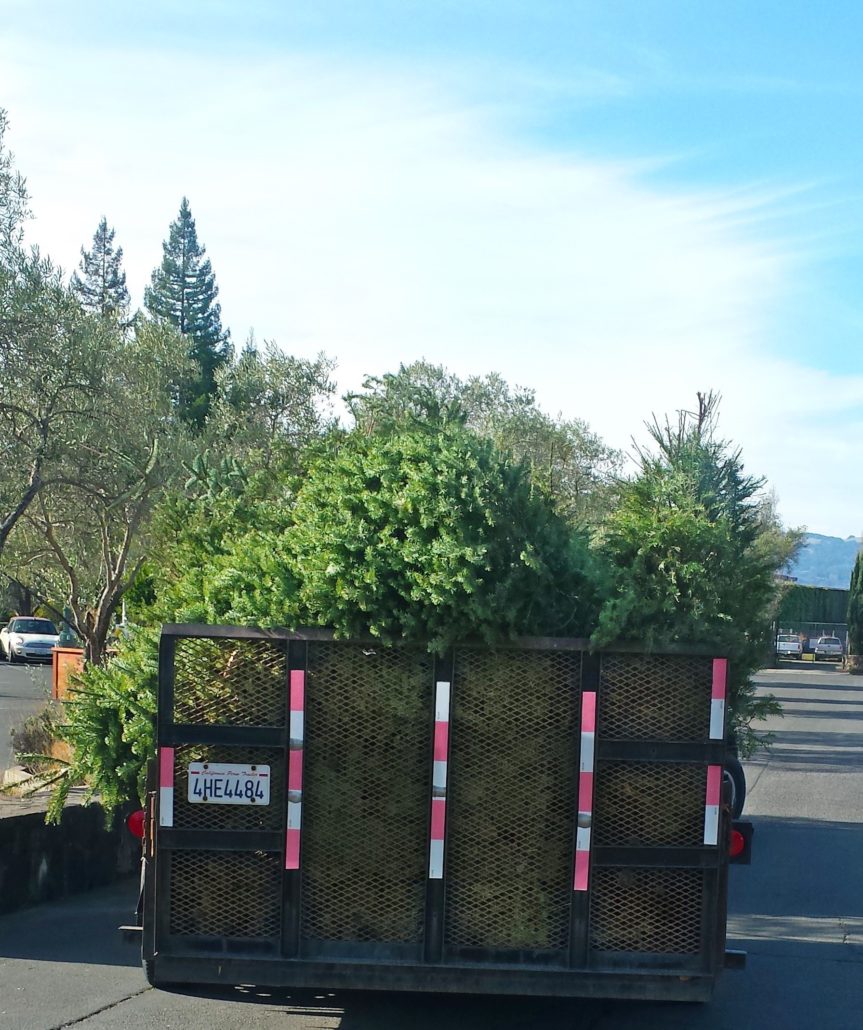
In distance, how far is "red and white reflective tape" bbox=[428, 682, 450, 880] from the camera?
4.91m

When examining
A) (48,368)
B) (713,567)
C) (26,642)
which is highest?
(48,368)

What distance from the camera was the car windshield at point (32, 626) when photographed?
39.9 metres

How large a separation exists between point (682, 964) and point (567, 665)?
1269mm

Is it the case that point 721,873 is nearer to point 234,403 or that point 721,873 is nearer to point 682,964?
point 682,964

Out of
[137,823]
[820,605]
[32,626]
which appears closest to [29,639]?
[32,626]

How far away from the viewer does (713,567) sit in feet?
17.7

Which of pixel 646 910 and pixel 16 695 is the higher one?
pixel 646 910

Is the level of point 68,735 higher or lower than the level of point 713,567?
lower

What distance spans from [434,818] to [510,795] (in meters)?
0.31

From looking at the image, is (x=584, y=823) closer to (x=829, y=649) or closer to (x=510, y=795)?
(x=510, y=795)

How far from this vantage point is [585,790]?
191 inches

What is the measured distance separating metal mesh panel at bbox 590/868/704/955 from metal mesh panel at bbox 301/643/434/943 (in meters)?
0.71

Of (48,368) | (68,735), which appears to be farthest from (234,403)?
(68,735)

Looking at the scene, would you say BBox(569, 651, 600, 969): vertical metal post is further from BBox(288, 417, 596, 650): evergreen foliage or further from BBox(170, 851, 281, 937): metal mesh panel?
BBox(170, 851, 281, 937): metal mesh panel
